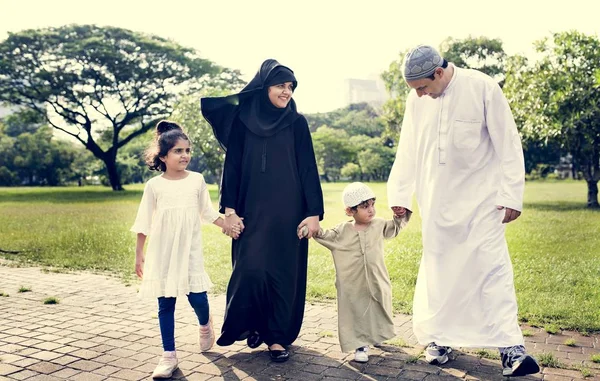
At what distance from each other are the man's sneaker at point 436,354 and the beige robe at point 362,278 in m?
0.27

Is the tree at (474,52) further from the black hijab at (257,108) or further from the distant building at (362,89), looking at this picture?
the distant building at (362,89)

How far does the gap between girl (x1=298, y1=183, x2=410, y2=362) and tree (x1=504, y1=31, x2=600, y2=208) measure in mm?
16189

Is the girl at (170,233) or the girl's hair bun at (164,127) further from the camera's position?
the girl's hair bun at (164,127)

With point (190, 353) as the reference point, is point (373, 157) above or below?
above

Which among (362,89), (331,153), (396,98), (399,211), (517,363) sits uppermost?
(362,89)

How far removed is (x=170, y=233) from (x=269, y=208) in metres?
0.67

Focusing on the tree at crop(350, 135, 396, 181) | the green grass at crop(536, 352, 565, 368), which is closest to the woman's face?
the green grass at crop(536, 352, 565, 368)

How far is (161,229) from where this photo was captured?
3867 millimetres

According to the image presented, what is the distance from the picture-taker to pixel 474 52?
3509 cm

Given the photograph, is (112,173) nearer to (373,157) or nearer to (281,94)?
(373,157)

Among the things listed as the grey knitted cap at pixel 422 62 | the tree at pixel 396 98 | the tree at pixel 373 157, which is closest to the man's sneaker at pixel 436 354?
the grey knitted cap at pixel 422 62

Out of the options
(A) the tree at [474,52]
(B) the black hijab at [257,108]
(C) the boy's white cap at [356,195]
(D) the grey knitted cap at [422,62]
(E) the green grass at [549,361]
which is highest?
(A) the tree at [474,52]

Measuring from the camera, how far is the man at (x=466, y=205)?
3.61m

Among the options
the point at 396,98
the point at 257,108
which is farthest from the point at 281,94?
the point at 396,98
